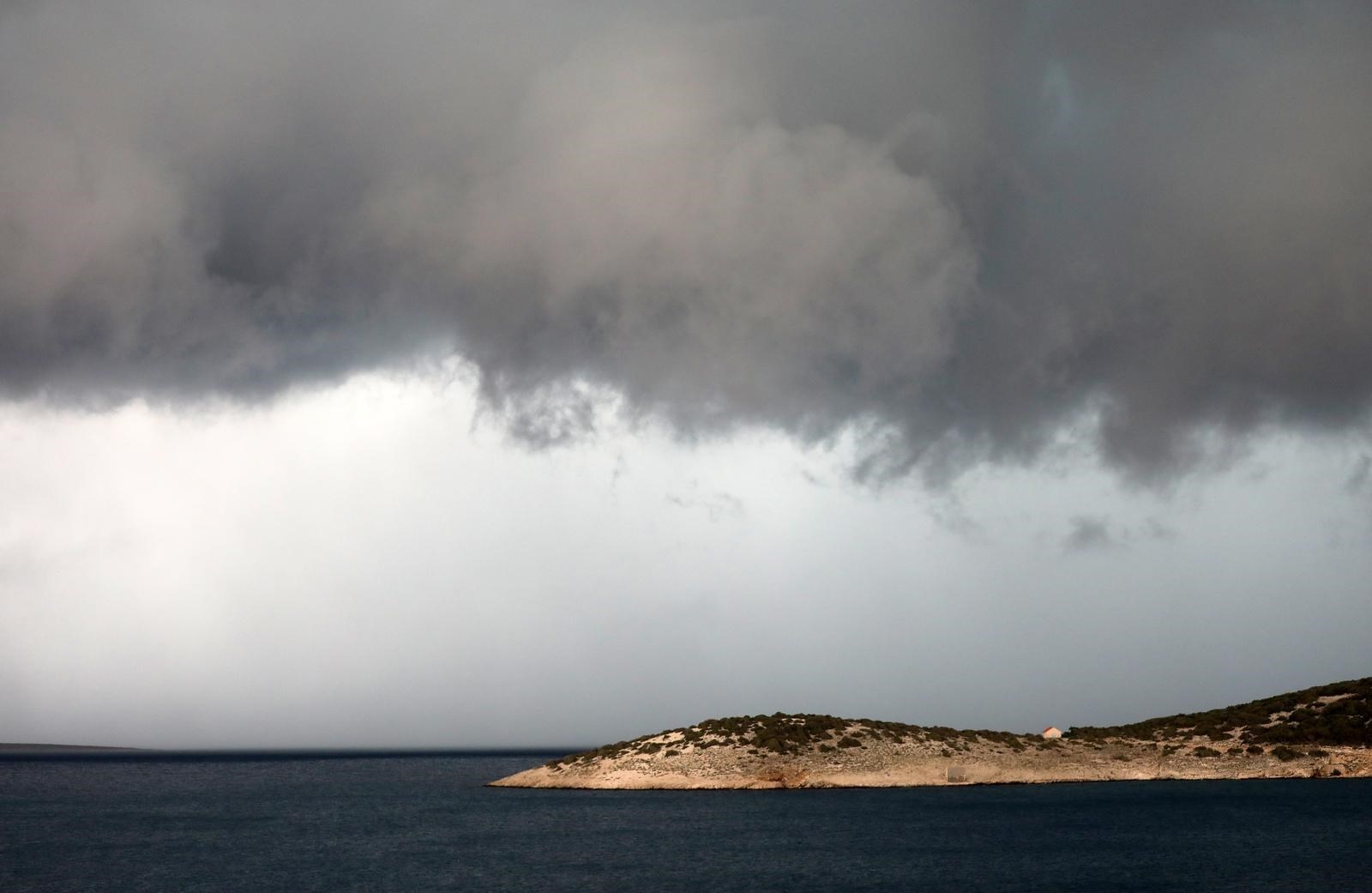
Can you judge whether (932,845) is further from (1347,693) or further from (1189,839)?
(1347,693)

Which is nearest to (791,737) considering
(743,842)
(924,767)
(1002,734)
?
(924,767)

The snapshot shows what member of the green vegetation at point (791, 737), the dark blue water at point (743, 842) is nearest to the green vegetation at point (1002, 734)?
the green vegetation at point (791, 737)

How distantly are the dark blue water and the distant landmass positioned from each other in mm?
4963

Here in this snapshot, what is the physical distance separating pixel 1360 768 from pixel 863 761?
6153cm

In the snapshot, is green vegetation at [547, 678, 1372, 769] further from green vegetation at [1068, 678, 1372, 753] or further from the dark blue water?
the dark blue water

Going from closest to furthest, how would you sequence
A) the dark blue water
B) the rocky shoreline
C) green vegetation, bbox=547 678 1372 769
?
the dark blue water
the rocky shoreline
green vegetation, bbox=547 678 1372 769

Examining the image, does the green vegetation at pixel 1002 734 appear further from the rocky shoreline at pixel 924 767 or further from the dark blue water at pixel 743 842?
the dark blue water at pixel 743 842

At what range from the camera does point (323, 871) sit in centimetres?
8031

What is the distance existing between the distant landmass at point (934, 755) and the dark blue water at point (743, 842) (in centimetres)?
496

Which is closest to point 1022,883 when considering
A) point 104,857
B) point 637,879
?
point 637,879

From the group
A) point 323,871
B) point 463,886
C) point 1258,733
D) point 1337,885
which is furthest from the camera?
point 1258,733

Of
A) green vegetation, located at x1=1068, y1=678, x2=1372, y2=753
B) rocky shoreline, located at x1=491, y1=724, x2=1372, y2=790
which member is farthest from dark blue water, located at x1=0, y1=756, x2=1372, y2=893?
green vegetation, located at x1=1068, y1=678, x2=1372, y2=753

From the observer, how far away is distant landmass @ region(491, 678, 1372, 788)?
147625 millimetres

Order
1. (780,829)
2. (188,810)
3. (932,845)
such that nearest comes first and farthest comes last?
(932,845)
(780,829)
(188,810)
